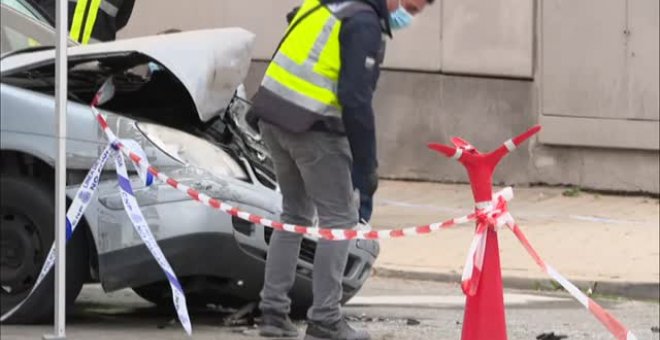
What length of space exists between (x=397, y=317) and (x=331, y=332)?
142 cm

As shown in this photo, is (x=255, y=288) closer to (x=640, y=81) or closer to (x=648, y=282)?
(x=648, y=282)

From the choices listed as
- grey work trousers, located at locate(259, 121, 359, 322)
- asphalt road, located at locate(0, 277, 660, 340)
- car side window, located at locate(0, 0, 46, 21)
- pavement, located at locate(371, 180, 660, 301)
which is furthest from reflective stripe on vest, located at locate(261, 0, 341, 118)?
pavement, located at locate(371, 180, 660, 301)

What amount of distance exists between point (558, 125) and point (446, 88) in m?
1.12

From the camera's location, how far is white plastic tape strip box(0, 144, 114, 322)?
7.20m

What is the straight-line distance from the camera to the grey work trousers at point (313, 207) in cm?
703

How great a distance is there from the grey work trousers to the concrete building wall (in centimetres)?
469

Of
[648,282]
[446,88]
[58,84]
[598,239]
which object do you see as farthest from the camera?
[446,88]

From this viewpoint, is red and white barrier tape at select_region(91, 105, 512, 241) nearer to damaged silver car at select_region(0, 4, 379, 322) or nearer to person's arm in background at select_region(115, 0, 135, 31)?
damaged silver car at select_region(0, 4, 379, 322)

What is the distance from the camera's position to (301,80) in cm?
702

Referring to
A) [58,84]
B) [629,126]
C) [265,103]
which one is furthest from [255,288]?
[629,126]

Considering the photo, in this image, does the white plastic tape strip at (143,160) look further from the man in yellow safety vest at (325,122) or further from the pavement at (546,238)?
the pavement at (546,238)

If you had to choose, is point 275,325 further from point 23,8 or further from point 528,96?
point 528,96

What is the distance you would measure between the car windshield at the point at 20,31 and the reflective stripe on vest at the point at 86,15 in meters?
0.15

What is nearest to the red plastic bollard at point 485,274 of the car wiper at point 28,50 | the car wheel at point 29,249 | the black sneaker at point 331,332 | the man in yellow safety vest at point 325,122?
the man in yellow safety vest at point 325,122
